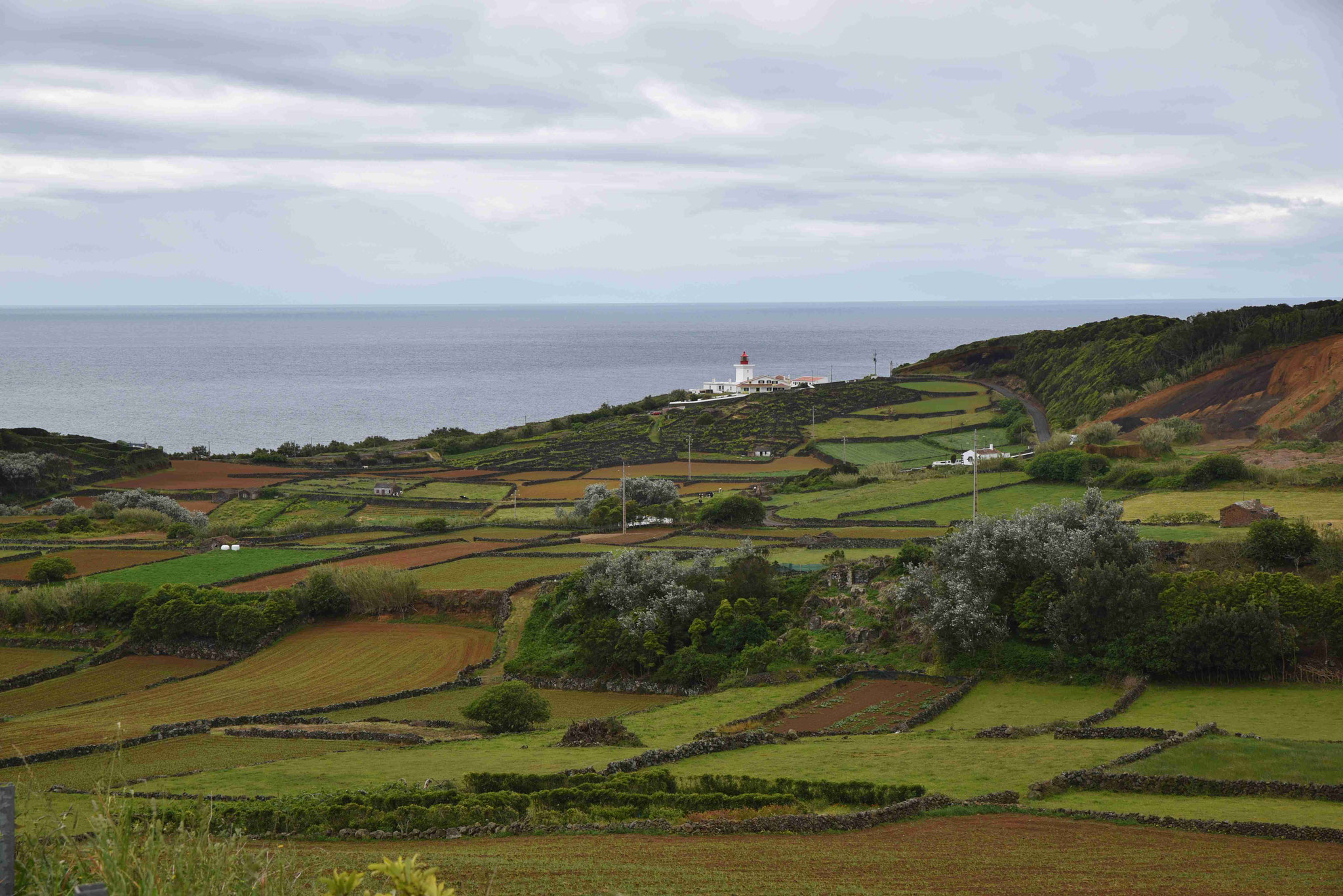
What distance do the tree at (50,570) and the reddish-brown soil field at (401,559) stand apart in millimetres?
7436

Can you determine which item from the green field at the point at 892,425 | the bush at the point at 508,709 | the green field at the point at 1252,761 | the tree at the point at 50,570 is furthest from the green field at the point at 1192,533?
the green field at the point at 892,425

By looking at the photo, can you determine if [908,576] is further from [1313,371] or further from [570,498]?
[1313,371]

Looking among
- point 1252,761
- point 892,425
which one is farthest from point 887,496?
point 892,425

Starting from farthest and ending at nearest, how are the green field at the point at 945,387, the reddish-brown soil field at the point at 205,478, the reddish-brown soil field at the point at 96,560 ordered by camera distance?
the green field at the point at 945,387 < the reddish-brown soil field at the point at 205,478 < the reddish-brown soil field at the point at 96,560

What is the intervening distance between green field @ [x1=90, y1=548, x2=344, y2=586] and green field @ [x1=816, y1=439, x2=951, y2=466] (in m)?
41.7

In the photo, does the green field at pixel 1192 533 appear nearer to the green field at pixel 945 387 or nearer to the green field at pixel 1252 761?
the green field at pixel 1252 761

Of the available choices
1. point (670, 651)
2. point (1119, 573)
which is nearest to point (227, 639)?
point (670, 651)

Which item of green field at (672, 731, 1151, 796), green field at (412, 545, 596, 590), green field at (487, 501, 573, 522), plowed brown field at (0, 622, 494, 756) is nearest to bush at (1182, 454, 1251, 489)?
green field at (412, 545, 596, 590)

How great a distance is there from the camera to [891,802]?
20312 millimetres

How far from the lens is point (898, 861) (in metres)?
16.7

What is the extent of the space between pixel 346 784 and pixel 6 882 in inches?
633

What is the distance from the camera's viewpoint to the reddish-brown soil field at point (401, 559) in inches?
1762

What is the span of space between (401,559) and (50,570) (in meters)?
13.9

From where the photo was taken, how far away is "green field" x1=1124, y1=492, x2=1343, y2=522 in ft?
141
